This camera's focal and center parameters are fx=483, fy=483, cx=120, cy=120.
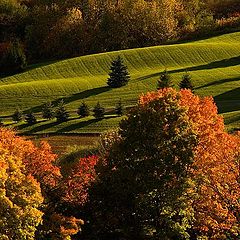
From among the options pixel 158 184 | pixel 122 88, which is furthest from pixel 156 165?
pixel 122 88

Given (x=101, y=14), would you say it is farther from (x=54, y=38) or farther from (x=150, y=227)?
(x=150, y=227)

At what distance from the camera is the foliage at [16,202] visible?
1222 inches

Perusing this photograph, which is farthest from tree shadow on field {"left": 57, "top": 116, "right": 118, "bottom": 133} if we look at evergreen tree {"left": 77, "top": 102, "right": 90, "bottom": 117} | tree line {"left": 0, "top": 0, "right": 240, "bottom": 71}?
tree line {"left": 0, "top": 0, "right": 240, "bottom": 71}

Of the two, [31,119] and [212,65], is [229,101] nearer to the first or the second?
[212,65]

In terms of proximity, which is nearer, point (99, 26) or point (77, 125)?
point (77, 125)

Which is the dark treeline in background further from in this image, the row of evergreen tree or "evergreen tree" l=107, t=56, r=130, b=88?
the row of evergreen tree

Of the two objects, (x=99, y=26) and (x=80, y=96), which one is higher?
(x=99, y=26)

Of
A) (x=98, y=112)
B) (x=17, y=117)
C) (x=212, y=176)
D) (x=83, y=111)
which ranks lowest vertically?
(x=212, y=176)

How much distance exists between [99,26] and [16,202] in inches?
3924

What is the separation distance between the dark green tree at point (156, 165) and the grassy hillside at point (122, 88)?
1332 inches

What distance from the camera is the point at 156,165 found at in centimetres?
3438

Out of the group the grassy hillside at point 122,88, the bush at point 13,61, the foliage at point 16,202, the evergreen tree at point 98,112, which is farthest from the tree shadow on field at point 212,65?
the foliage at point 16,202

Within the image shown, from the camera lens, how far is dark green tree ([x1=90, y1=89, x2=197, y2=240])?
113ft

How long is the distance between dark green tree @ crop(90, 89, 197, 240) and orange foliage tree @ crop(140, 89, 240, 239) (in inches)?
40.2
